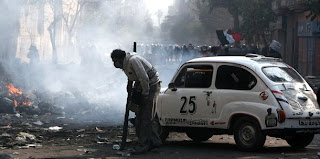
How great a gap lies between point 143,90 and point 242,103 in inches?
62.5

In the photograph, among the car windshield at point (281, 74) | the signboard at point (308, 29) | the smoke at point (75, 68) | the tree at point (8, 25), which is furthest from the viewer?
the signboard at point (308, 29)

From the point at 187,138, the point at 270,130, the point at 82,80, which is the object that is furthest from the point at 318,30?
the point at 270,130

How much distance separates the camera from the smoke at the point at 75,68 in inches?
845

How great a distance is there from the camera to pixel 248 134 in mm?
10164

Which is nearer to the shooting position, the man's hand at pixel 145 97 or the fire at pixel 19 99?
the man's hand at pixel 145 97

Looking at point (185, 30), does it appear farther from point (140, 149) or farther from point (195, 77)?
point (140, 149)

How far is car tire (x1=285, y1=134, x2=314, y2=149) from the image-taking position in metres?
10.8

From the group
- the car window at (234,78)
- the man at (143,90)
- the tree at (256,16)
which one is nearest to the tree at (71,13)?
the tree at (256,16)

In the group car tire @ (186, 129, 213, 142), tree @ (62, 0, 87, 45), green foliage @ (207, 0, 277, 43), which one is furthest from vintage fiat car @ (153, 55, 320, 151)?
tree @ (62, 0, 87, 45)

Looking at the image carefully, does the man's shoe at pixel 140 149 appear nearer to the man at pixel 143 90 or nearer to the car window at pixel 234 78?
the man at pixel 143 90

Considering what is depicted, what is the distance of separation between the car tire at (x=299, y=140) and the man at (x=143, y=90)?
7.60ft

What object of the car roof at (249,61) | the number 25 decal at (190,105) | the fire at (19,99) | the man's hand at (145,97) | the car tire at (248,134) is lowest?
the fire at (19,99)

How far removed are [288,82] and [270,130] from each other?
101 cm

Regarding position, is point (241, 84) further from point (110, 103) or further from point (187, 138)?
point (110, 103)
